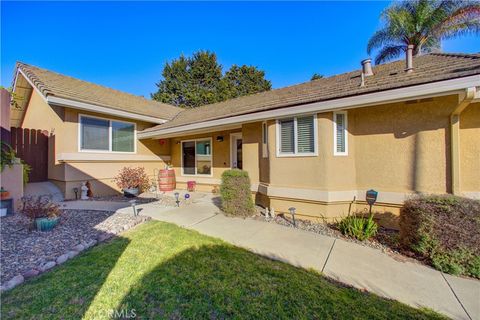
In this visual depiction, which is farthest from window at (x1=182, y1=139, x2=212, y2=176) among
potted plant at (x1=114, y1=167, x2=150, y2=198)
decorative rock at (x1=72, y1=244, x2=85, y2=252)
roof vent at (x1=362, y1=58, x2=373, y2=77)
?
roof vent at (x1=362, y1=58, x2=373, y2=77)

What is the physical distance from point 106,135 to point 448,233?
39.7 feet

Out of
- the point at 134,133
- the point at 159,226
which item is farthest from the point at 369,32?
the point at 159,226

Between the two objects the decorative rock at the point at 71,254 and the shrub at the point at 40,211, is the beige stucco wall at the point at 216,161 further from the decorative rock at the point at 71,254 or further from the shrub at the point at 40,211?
the decorative rock at the point at 71,254

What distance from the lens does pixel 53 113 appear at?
29.0 feet

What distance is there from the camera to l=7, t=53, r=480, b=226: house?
5090 millimetres

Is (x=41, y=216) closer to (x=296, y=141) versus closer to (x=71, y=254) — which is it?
(x=71, y=254)

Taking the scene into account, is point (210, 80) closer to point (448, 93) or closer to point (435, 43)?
point (435, 43)

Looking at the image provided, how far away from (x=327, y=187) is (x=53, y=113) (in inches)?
453

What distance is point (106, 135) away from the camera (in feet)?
31.5

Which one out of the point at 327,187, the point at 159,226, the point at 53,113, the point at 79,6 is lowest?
the point at 159,226

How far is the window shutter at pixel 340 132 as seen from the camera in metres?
6.18

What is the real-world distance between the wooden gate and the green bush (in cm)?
865

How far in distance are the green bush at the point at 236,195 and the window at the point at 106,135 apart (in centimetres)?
662

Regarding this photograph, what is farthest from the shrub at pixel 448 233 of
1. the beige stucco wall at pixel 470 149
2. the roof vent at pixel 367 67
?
the roof vent at pixel 367 67
